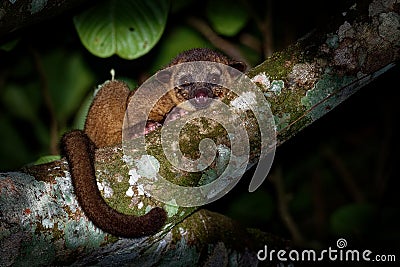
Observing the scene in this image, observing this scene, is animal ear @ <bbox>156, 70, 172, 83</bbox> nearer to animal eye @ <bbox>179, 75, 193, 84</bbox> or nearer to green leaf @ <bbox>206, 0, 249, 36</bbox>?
animal eye @ <bbox>179, 75, 193, 84</bbox>

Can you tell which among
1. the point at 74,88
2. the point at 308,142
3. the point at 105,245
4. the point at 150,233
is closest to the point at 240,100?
the point at 150,233

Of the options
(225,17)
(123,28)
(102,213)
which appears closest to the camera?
(102,213)

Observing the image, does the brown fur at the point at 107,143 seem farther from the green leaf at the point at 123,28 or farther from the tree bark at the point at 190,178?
the green leaf at the point at 123,28

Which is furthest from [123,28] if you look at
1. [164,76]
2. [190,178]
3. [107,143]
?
[190,178]

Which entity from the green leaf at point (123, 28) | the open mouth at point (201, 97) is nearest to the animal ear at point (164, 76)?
the open mouth at point (201, 97)

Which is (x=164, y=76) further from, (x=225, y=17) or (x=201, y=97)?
(x=225, y=17)
